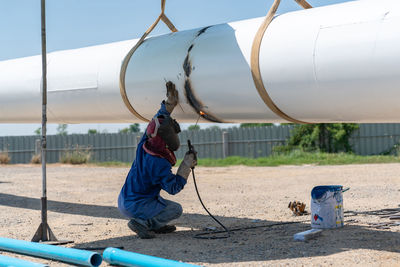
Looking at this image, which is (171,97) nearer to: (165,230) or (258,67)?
(258,67)

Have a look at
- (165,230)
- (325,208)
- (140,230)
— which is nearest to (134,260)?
(140,230)

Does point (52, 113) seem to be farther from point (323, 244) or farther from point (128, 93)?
point (323, 244)

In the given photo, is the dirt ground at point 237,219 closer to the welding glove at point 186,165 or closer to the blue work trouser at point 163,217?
the blue work trouser at point 163,217

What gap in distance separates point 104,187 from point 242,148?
36.9 feet

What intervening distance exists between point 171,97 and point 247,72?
0.89 meters

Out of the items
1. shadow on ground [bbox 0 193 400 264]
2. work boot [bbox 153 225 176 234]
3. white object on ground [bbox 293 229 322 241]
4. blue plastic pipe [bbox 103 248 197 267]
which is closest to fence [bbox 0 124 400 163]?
shadow on ground [bbox 0 193 400 264]

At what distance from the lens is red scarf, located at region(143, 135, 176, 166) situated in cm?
527

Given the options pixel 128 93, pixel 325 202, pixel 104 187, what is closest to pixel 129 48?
pixel 128 93

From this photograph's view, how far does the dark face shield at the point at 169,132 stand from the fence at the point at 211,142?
1605cm

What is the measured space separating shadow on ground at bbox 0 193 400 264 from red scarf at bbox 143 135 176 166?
845 millimetres

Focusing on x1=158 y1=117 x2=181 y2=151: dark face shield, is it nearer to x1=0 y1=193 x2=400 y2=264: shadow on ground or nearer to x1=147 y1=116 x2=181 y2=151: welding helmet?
x1=147 y1=116 x2=181 y2=151: welding helmet

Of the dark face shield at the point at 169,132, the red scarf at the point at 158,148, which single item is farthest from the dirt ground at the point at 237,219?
the dark face shield at the point at 169,132

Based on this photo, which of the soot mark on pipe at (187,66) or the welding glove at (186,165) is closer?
the welding glove at (186,165)

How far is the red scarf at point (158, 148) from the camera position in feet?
17.3
